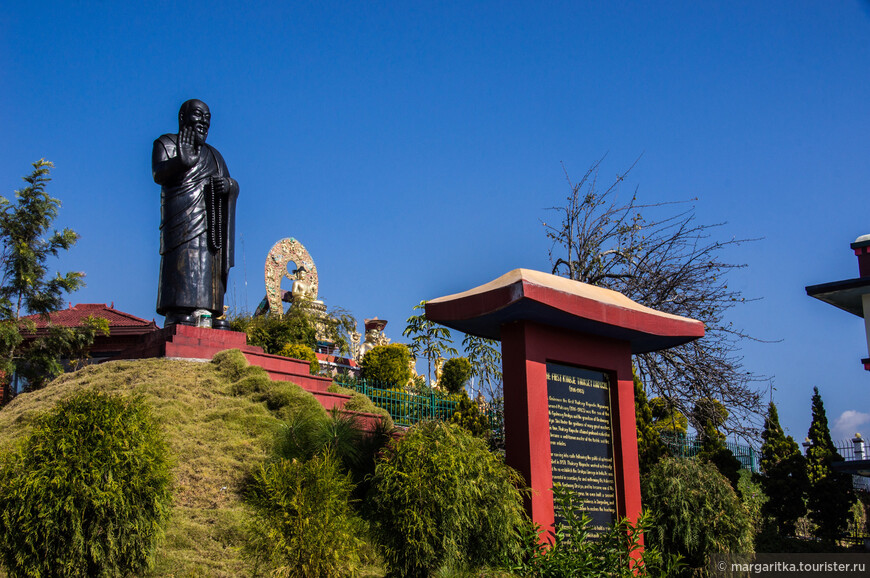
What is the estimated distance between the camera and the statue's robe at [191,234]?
11.5m

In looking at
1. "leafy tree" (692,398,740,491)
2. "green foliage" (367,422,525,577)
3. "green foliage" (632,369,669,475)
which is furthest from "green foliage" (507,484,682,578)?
"leafy tree" (692,398,740,491)

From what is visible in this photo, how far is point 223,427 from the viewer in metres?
8.73

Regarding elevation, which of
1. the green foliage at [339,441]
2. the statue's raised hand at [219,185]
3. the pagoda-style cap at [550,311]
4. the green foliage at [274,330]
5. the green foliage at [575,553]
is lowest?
the green foliage at [575,553]

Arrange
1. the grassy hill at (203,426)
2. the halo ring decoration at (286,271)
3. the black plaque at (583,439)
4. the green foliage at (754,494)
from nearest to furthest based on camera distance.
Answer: the grassy hill at (203,426) < the black plaque at (583,439) < the green foliage at (754,494) < the halo ring decoration at (286,271)

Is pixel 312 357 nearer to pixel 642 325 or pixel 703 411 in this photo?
pixel 703 411

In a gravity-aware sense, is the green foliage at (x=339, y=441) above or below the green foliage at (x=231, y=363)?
below

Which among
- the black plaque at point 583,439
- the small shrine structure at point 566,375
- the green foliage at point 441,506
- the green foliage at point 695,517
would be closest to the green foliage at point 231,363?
the small shrine structure at point 566,375

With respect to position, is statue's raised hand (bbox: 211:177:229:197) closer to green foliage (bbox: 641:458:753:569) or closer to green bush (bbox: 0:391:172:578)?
green bush (bbox: 0:391:172:578)

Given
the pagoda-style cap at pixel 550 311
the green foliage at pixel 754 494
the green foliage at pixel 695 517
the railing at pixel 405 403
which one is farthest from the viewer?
the railing at pixel 405 403

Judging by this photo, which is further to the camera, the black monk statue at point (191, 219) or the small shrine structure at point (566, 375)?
the black monk statue at point (191, 219)

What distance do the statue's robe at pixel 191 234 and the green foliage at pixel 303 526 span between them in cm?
631

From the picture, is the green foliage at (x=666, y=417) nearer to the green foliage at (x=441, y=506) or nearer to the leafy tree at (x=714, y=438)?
the leafy tree at (x=714, y=438)

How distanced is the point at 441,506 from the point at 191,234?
287 inches

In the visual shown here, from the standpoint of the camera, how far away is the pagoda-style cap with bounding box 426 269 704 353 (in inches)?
263
